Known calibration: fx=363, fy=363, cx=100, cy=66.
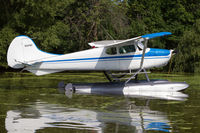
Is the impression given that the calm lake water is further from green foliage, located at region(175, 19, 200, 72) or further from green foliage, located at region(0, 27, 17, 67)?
green foliage, located at region(175, 19, 200, 72)

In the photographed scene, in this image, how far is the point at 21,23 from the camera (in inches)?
1158

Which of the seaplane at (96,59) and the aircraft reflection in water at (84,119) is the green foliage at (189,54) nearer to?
the seaplane at (96,59)

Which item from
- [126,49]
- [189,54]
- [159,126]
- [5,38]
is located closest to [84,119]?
[159,126]

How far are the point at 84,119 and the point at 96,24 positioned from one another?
25456 mm

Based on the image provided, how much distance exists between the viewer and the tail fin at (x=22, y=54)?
47.8ft

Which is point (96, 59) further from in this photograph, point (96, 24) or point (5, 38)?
point (96, 24)

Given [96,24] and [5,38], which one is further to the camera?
[96,24]

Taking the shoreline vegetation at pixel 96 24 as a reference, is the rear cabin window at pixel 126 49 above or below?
below

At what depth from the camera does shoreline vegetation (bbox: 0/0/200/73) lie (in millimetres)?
29156

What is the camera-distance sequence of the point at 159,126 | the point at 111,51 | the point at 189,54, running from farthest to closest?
the point at 189,54
the point at 111,51
the point at 159,126

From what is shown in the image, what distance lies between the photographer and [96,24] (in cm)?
3284

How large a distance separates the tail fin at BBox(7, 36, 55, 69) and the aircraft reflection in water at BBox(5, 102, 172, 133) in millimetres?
5149

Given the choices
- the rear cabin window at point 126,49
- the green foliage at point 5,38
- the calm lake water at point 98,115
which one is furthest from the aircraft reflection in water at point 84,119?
the green foliage at point 5,38

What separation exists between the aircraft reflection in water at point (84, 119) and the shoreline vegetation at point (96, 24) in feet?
65.2
